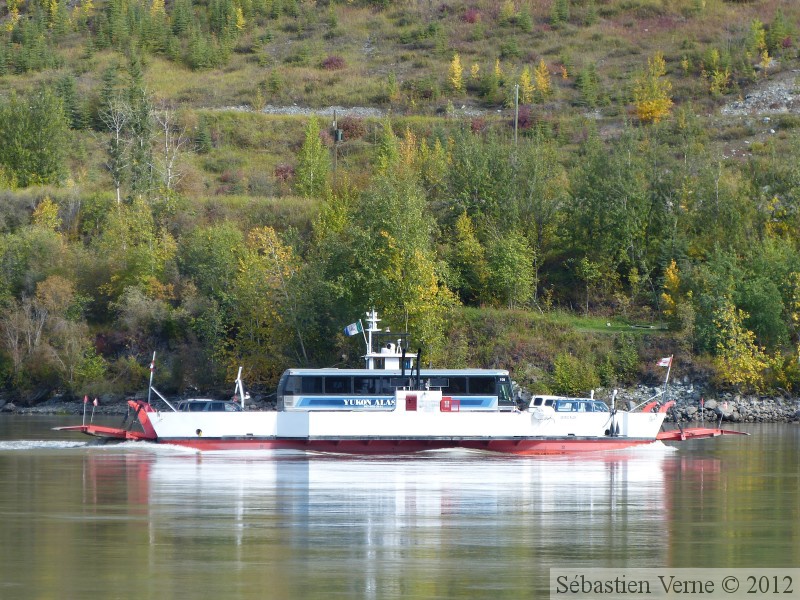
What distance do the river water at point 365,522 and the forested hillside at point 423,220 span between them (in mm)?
29847

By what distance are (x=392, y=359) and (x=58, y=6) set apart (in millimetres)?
121218

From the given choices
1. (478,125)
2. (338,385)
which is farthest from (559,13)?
(338,385)

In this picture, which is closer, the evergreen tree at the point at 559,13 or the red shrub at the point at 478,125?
the red shrub at the point at 478,125

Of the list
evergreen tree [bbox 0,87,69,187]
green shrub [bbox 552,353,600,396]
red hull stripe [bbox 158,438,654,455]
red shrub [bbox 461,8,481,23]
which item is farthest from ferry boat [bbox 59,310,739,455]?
red shrub [bbox 461,8,481,23]

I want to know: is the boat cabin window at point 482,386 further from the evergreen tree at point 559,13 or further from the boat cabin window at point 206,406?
the evergreen tree at point 559,13

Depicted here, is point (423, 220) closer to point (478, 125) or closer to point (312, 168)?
point (312, 168)

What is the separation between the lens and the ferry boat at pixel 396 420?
48.0 m

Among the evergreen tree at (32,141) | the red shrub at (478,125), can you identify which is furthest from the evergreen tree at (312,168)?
the evergreen tree at (32,141)

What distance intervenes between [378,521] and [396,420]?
20.1 metres

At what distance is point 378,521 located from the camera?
91.4 feet

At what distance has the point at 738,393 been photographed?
72.2m

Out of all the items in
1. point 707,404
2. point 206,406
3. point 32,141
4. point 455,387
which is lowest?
point 707,404

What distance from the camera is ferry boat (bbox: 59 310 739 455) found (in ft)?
158

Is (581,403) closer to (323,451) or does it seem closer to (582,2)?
(323,451)
